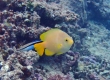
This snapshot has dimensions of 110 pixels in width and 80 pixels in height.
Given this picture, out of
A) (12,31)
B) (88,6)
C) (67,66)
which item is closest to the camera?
(12,31)

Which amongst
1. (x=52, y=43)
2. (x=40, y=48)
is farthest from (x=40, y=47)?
(x=52, y=43)

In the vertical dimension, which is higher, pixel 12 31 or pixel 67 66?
pixel 12 31

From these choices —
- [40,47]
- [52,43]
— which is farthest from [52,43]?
[40,47]

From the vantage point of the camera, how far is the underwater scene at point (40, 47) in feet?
→ 10.7

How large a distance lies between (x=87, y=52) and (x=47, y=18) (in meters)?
3.16

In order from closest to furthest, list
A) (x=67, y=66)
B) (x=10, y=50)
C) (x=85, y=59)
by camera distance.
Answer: (x=10, y=50)
(x=67, y=66)
(x=85, y=59)

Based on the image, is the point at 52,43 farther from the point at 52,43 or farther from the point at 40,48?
the point at 40,48

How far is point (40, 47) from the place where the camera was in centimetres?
322

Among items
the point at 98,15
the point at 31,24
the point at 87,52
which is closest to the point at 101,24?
the point at 98,15

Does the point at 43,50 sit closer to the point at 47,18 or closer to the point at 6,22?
the point at 6,22

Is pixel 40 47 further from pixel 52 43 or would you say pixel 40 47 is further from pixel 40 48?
pixel 52 43

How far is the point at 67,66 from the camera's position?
5227 mm

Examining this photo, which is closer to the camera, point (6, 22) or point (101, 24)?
point (6, 22)

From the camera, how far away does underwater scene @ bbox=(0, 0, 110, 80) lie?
128 inches
